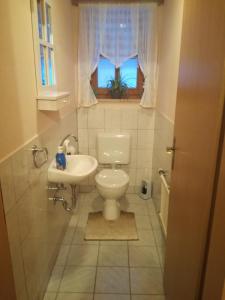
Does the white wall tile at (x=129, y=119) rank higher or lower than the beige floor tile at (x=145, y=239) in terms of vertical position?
higher

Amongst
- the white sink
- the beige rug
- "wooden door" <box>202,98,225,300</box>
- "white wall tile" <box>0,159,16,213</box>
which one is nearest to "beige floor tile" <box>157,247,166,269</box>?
the beige rug

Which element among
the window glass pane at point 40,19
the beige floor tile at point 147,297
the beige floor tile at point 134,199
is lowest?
the beige floor tile at point 147,297

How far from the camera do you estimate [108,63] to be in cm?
277

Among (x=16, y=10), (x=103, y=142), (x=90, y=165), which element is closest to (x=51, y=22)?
(x=16, y=10)

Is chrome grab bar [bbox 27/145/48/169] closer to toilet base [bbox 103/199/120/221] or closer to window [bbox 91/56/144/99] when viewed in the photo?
toilet base [bbox 103/199/120/221]

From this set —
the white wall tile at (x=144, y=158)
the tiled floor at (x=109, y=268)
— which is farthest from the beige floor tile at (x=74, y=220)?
the white wall tile at (x=144, y=158)

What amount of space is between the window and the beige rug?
55.6 inches

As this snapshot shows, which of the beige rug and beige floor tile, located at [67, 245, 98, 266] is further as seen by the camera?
the beige rug

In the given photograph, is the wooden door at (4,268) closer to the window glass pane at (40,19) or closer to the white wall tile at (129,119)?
the window glass pane at (40,19)

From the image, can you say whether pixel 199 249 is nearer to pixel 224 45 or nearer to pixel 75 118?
pixel 224 45

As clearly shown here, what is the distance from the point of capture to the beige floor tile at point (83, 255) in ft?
6.49

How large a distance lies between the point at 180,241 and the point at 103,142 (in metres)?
1.70

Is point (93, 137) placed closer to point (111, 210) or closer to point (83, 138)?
point (83, 138)

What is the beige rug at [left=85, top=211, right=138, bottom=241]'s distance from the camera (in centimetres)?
229
